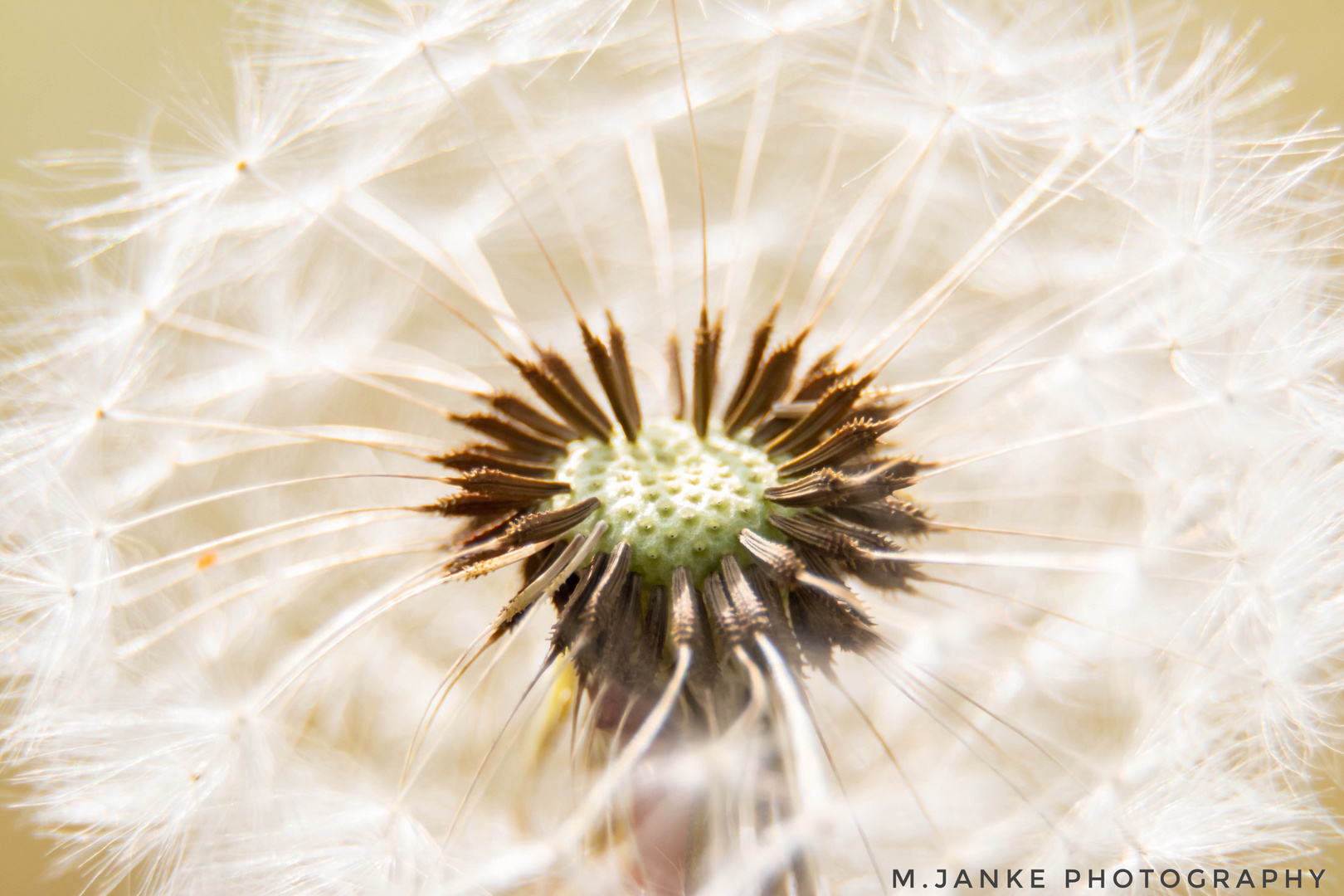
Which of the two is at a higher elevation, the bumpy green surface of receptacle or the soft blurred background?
the soft blurred background

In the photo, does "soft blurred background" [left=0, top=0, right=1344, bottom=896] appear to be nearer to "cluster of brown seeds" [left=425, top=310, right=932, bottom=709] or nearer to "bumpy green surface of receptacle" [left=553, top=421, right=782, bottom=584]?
"cluster of brown seeds" [left=425, top=310, right=932, bottom=709]

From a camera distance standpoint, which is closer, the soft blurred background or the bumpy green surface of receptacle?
the bumpy green surface of receptacle

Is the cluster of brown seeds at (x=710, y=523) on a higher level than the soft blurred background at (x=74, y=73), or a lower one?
lower

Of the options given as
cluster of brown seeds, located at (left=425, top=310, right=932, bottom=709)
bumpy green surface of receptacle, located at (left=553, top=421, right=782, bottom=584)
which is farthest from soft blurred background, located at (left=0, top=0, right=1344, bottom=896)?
bumpy green surface of receptacle, located at (left=553, top=421, right=782, bottom=584)

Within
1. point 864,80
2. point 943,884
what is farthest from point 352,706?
point 864,80

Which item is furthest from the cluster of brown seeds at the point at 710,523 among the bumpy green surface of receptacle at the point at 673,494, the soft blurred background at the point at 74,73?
the soft blurred background at the point at 74,73

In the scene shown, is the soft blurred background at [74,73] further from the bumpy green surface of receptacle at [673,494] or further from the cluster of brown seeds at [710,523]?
the bumpy green surface of receptacle at [673,494]

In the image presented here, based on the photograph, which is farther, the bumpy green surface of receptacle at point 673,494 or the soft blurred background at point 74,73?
the soft blurred background at point 74,73

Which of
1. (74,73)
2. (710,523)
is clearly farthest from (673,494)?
(74,73)
